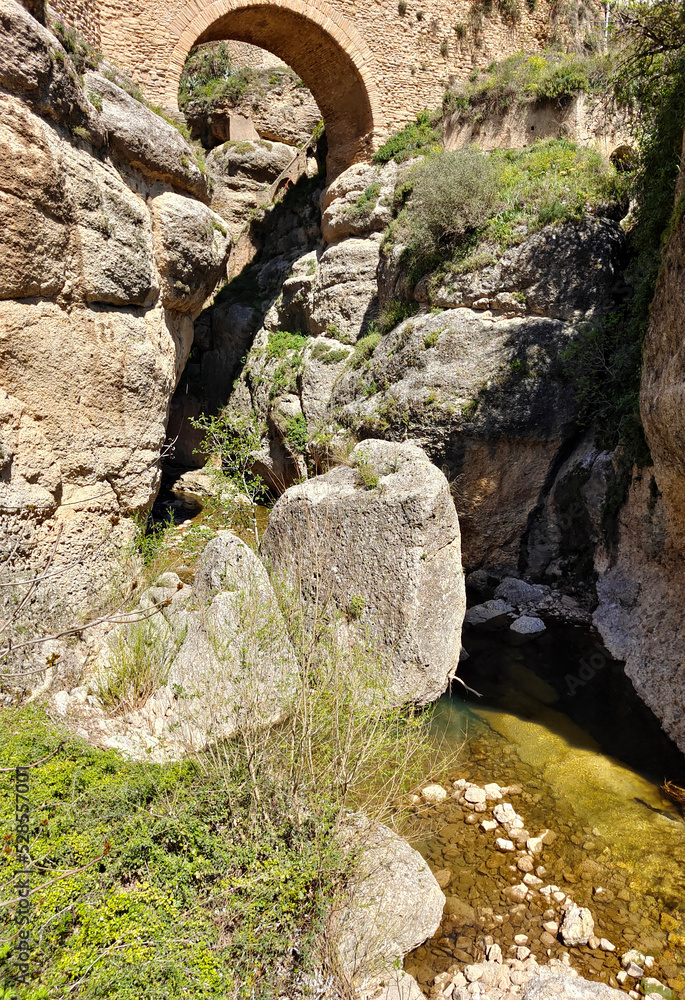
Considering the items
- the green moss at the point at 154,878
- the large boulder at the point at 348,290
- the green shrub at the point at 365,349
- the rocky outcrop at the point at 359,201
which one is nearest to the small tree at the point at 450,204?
the green shrub at the point at 365,349

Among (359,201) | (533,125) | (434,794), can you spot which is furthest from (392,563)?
(533,125)

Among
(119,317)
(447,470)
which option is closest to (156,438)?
(119,317)

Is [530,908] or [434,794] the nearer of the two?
[530,908]

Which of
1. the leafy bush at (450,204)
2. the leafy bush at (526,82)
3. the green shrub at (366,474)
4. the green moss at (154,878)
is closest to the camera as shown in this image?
the green moss at (154,878)

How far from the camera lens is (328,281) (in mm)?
13305

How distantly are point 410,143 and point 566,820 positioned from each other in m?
13.3

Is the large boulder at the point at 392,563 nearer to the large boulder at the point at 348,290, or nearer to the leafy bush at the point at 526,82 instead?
the large boulder at the point at 348,290

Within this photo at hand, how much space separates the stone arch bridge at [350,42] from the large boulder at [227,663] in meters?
10.3

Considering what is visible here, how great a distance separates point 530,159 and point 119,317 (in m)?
7.79

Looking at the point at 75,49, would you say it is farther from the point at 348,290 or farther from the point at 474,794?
the point at 474,794

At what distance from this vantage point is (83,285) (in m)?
8.30

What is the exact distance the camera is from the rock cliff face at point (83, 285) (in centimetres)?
714
